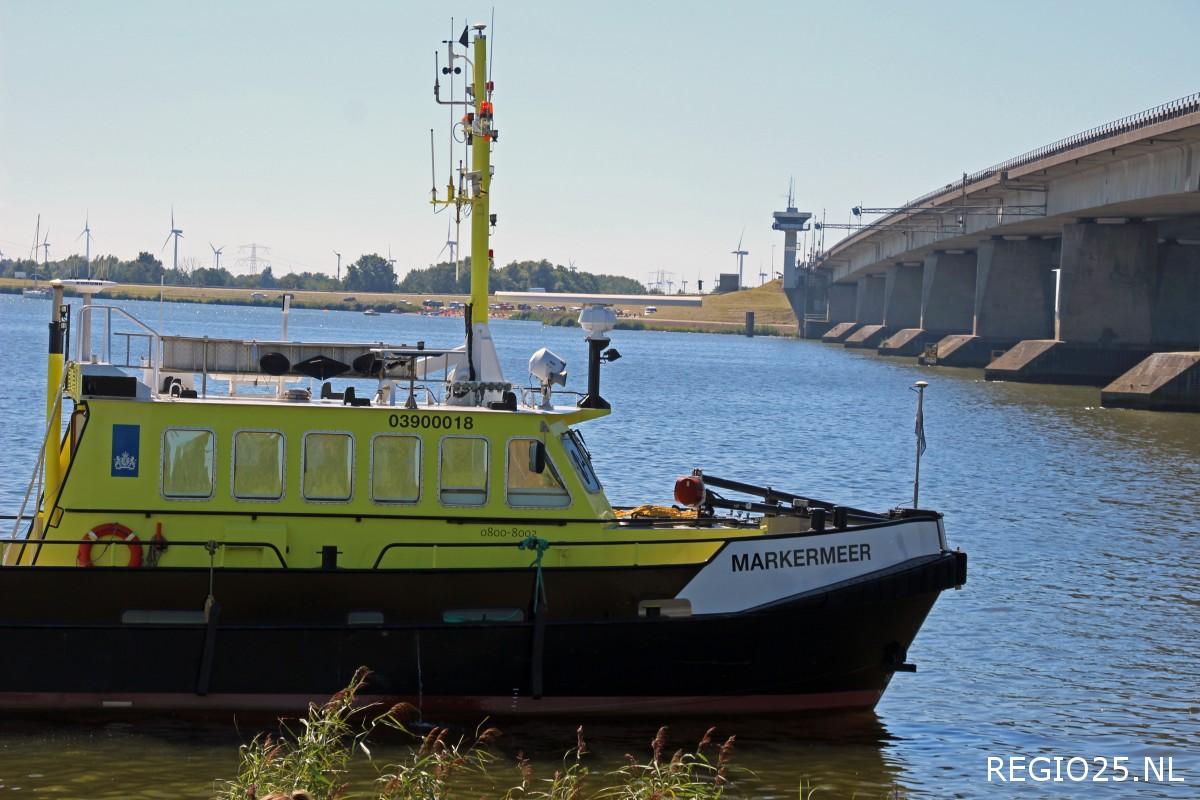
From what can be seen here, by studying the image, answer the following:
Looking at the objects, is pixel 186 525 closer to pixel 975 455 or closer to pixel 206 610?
pixel 206 610

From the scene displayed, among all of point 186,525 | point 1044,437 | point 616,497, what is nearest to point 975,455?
point 1044,437

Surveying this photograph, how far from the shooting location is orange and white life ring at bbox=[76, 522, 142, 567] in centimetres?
1305

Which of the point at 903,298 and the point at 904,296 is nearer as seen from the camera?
the point at 904,296

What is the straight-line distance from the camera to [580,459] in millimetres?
13836

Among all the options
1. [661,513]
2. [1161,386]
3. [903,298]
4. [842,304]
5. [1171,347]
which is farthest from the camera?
[842,304]

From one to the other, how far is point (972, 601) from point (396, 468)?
964cm

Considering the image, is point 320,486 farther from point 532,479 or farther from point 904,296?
point 904,296

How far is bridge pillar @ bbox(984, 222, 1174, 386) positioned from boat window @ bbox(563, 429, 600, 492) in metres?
52.2

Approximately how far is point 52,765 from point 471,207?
6.16 m

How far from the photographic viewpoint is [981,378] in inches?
2756

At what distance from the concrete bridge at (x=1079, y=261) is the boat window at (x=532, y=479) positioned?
36.0 metres

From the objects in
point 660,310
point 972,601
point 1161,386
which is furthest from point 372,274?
point 972,601

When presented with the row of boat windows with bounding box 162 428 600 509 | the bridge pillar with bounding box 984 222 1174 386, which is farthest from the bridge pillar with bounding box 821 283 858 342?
the row of boat windows with bounding box 162 428 600 509

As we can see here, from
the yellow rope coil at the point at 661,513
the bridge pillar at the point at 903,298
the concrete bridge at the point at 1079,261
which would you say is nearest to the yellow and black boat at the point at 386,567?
the yellow rope coil at the point at 661,513
